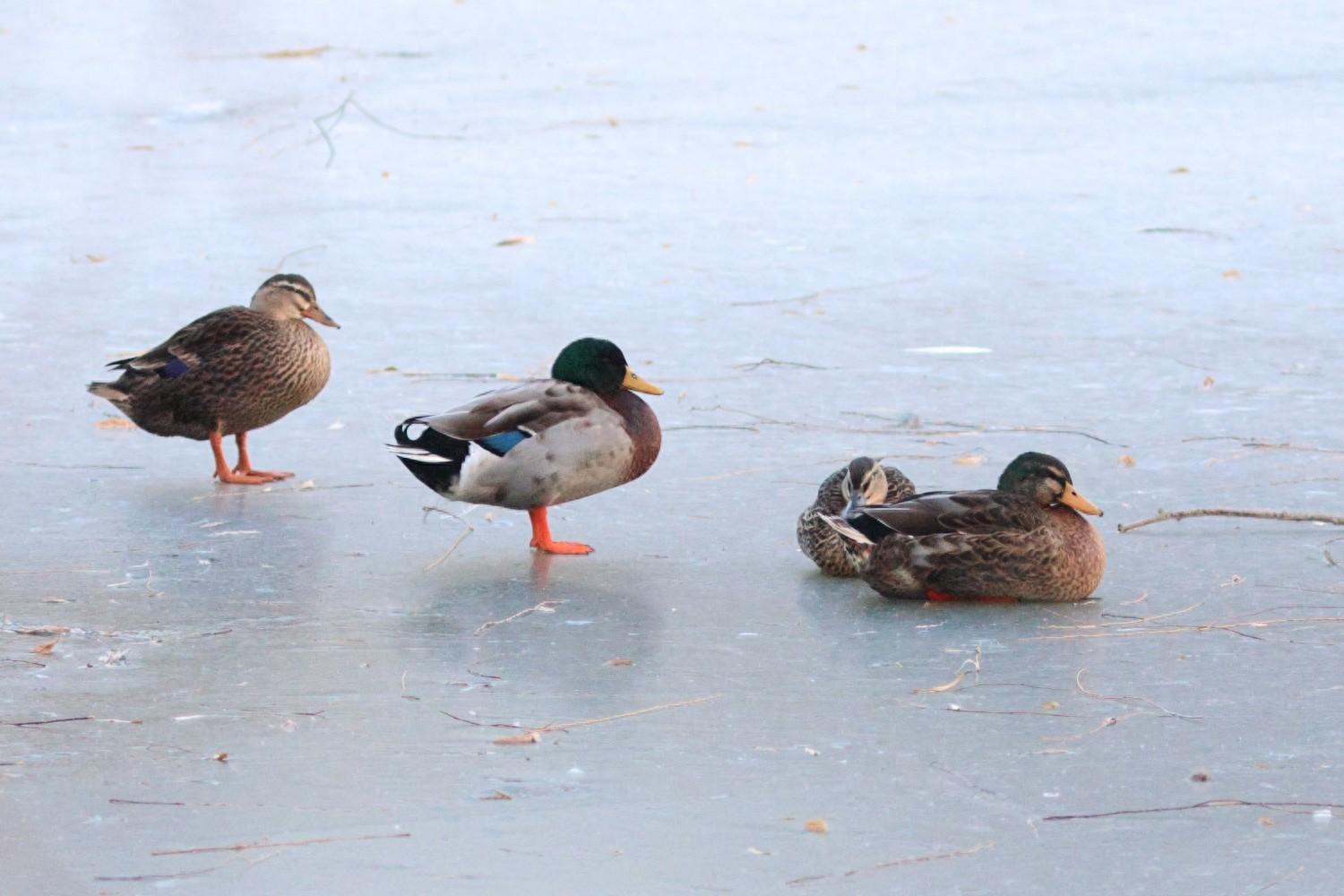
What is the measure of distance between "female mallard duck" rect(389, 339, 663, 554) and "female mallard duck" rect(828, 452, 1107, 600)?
2.58ft

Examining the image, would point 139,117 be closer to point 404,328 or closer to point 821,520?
point 404,328

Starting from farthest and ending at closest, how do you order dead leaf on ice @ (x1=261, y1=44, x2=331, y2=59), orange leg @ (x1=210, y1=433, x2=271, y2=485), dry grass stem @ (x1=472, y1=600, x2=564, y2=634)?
dead leaf on ice @ (x1=261, y1=44, x2=331, y2=59) → orange leg @ (x1=210, y1=433, x2=271, y2=485) → dry grass stem @ (x1=472, y1=600, x2=564, y2=634)

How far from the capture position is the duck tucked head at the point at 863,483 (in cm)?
538

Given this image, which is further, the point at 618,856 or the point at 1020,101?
the point at 1020,101

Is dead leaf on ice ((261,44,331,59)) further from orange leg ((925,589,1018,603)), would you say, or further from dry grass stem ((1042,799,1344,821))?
dry grass stem ((1042,799,1344,821))

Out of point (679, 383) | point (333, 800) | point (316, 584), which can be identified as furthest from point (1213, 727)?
point (679, 383)

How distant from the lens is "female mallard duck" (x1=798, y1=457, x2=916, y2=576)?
17.3 feet

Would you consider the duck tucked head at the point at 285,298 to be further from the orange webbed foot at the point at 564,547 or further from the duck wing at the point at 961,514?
the duck wing at the point at 961,514

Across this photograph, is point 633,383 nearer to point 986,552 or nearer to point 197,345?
point 986,552

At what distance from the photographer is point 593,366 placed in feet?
19.0

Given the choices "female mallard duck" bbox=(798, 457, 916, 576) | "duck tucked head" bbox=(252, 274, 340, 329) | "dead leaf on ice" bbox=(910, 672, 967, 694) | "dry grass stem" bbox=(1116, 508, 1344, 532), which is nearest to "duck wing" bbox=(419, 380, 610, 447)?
"female mallard duck" bbox=(798, 457, 916, 576)

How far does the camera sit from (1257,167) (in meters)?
12.0

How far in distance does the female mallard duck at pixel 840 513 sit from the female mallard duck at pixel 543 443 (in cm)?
55

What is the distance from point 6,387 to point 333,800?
4.50 m
